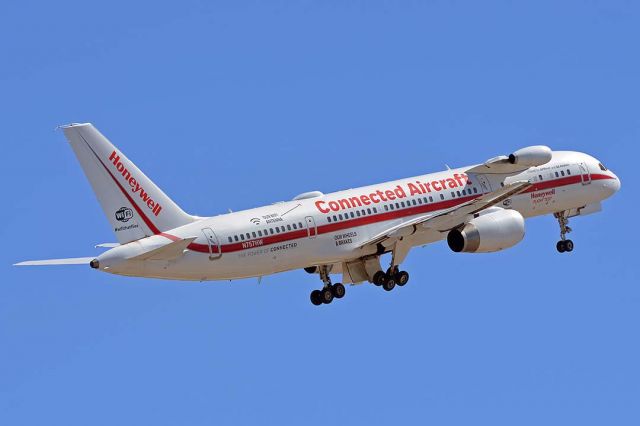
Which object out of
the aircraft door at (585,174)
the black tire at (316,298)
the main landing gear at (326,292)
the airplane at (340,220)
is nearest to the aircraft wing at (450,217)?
the airplane at (340,220)

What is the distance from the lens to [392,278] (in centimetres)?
8538

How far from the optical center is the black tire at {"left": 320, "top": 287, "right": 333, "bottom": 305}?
85312mm

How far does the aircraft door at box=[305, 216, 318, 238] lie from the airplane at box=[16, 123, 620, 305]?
4cm

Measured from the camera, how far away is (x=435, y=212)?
8594cm

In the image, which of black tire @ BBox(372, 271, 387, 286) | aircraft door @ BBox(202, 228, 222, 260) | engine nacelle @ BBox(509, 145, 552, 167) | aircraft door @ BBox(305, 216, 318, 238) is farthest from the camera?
engine nacelle @ BBox(509, 145, 552, 167)

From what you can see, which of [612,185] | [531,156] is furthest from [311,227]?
[612,185]

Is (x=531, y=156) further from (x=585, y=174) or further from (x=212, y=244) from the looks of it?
(x=212, y=244)

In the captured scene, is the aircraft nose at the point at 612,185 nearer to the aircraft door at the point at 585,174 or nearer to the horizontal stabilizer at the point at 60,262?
the aircraft door at the point at 585,174

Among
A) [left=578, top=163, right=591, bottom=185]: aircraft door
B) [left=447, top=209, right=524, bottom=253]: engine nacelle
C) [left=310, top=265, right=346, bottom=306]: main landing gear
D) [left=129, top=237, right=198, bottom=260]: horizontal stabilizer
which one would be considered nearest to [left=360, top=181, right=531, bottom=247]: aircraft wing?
[left=447, top=209, right=524, bottom=253]: engine nacelle

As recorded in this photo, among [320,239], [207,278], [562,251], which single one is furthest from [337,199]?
[562,251]

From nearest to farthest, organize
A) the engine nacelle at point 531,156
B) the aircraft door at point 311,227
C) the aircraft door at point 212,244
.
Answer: the aircraft door at point 212,244 → the aircraft door at point 311,227 → the engine nacelle at point 531,156

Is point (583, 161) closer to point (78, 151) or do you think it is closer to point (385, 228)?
point (385, 228)

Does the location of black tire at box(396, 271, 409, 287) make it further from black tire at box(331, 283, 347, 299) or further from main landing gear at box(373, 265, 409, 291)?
black tire at box(331, 283, 347, 299)

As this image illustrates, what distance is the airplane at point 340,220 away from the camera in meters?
77.8
